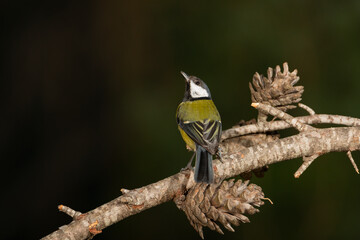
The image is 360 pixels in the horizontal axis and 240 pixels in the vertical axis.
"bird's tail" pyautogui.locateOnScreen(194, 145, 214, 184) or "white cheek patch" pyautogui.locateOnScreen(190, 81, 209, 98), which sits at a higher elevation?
"white cheek patch" pyautogui.locateOnScreen(190, 81, 209, 98)

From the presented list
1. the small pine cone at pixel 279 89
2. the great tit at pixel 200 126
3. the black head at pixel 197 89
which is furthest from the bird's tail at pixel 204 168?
the black head at pixel 197 89

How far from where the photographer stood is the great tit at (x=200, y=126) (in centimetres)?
119

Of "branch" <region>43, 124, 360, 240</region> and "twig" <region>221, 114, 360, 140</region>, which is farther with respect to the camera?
"twig" <region>221, 114, 360, 140</region>

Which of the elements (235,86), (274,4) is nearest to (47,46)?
(235,86)

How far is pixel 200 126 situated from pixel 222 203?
22.3 inches

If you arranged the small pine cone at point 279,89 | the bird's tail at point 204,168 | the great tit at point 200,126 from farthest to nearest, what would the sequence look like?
the small pine cone at point 279,89 → the great tit at point 200,126 → the bird's tail at point 204,168

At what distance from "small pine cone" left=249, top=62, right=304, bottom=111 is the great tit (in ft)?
0.58

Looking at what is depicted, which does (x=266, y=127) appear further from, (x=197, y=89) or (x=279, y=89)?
(x=197, y=89)

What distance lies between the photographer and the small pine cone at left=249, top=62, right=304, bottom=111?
1.34 m

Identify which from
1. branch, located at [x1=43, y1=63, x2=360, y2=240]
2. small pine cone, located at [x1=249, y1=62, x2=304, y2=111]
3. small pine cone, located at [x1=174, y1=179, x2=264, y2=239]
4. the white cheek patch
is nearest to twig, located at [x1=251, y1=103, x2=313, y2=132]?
branch, located at [x1=43, y1=63, x2=360, y2=240]

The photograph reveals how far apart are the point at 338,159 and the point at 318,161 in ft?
0.29

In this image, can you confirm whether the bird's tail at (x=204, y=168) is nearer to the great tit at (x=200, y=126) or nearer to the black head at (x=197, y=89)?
the great tit at (x=200, y=126)

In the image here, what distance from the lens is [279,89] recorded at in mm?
1353

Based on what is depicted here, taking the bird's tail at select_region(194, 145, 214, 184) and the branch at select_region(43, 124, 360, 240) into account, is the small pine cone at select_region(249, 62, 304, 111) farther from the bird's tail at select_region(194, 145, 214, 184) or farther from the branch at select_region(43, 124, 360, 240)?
the bird's tail at select_region(194, 145, 214, 184)
